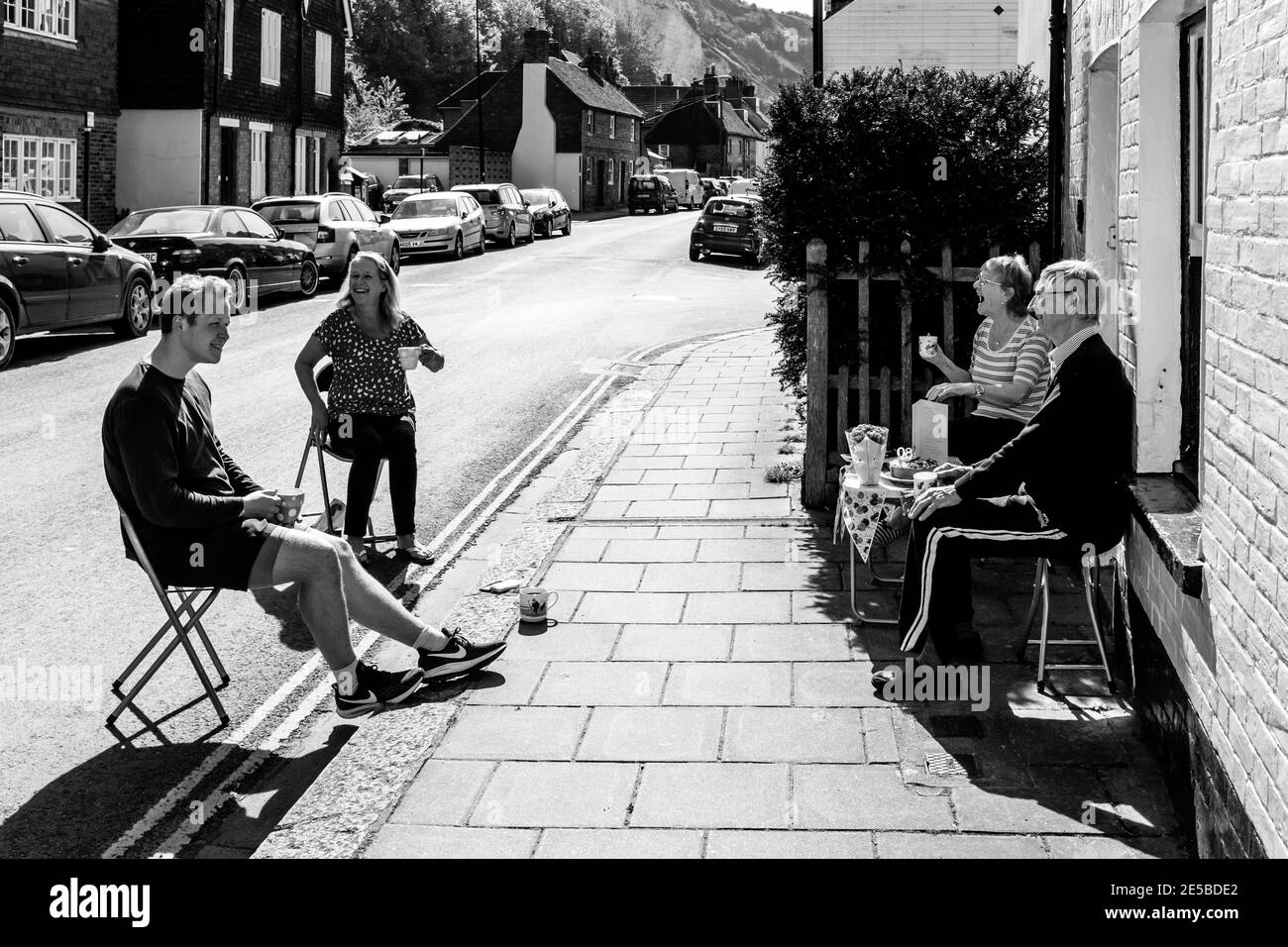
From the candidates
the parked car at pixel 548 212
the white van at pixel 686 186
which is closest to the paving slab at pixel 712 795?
the parked car at pixel 548 212

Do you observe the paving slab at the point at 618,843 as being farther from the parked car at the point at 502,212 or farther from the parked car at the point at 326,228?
the parked car at the point at 502,212

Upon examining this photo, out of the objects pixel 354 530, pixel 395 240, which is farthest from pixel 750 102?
pixel 354 530

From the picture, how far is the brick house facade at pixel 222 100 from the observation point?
111ft

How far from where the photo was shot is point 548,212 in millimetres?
43156

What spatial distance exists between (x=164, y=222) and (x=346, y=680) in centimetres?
1695

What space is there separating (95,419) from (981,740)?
8821 millimetres

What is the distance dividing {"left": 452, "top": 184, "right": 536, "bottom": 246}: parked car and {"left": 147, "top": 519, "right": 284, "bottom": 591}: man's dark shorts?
32.0m

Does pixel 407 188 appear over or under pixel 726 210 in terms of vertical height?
over

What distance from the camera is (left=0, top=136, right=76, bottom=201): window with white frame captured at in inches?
1096

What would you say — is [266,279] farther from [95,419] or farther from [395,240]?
[95,419]

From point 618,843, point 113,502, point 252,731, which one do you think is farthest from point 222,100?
point 618,843

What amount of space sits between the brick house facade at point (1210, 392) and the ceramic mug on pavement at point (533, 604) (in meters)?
2.51

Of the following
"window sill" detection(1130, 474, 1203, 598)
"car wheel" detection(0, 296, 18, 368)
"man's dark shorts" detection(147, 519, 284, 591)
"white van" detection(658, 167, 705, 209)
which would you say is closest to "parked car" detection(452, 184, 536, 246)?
"car wheel" detection(0, 296, 18, 368)

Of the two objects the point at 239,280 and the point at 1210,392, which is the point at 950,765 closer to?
the point at 1210,392
